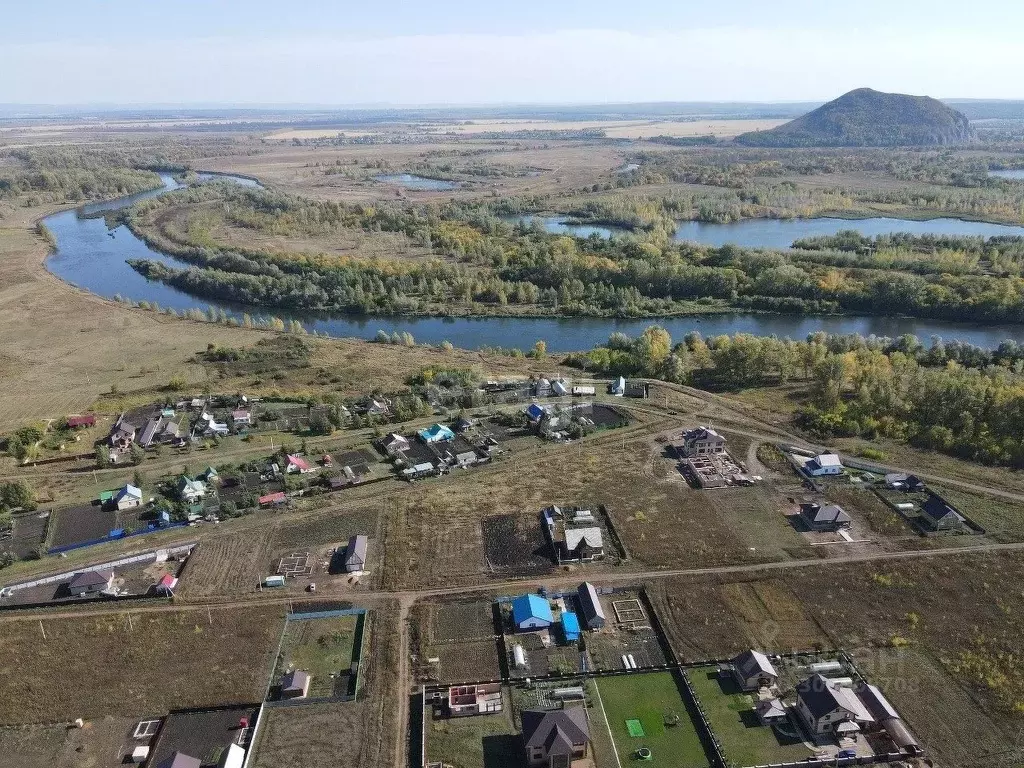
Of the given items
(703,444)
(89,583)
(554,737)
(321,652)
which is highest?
(703,444)

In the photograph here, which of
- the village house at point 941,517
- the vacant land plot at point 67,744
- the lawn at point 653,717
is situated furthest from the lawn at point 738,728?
the vacant land plot at point 67,744

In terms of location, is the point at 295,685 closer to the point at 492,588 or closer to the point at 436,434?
the point at 492,588

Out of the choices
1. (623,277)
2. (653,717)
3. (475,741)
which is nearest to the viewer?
(475,741)

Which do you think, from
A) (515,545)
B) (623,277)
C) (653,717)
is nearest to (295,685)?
(515,545)

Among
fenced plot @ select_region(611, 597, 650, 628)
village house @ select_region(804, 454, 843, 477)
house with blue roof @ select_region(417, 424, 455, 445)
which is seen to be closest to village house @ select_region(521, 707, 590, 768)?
fenced plot @ select_region(611, 597, 650, 628)

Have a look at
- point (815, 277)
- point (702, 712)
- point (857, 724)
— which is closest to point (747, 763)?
point (702, 712)

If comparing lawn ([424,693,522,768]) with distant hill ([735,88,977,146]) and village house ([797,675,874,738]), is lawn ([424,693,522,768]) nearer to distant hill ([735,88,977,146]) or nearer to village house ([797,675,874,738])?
village house ([797,675,874,738])
